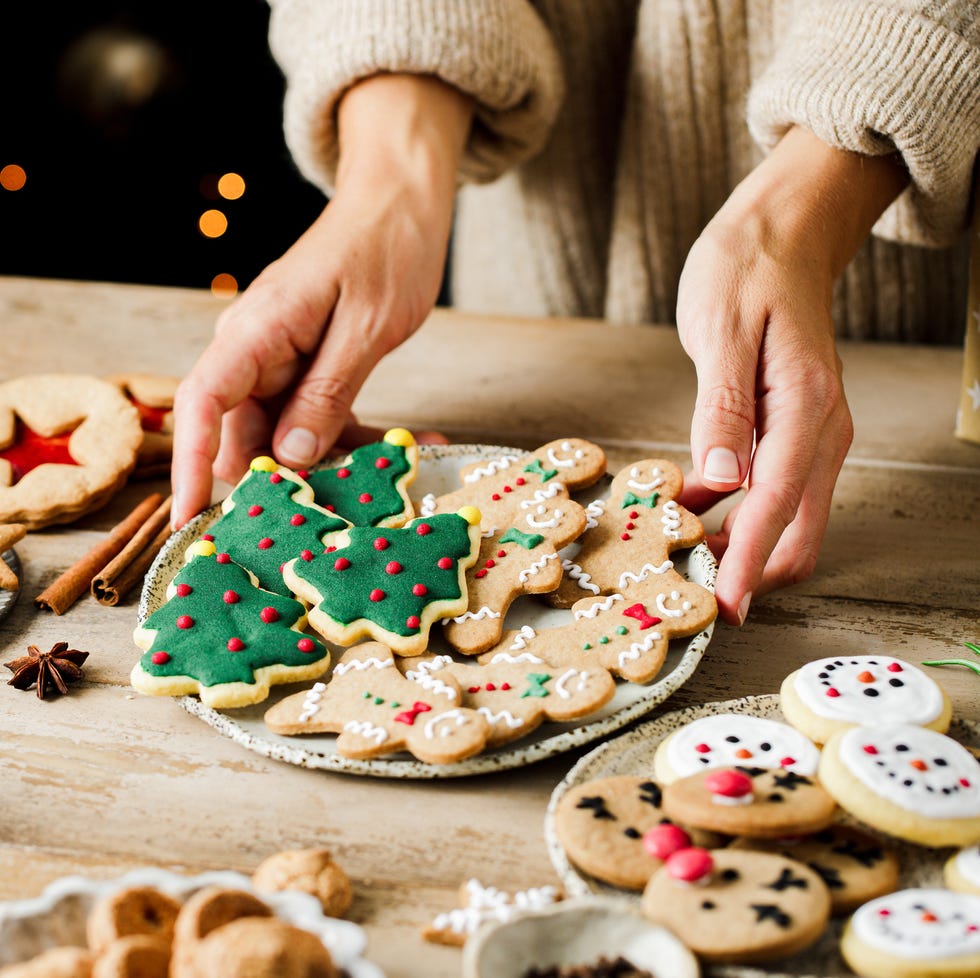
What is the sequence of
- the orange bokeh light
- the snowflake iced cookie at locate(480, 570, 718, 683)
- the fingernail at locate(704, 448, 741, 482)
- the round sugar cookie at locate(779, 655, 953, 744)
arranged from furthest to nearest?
the orange bokeh light, the fingernail at locate(704, 448, 741, 482), the snowflake iced cookie at locate(480, 570, 718, 683), the round sugar cookie at locate(779, 655, 953, 744)

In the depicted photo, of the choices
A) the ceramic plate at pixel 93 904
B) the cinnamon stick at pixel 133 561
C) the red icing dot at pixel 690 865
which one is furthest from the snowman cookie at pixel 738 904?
the cinnamon stick at pixel 133 561

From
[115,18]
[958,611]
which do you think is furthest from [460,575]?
[115,18]

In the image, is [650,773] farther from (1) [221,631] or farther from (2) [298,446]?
(2) [298,446]

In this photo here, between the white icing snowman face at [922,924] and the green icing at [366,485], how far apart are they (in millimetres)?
710

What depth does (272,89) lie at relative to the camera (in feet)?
8.84

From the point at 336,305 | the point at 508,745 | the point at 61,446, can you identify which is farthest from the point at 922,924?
the point at 61,446

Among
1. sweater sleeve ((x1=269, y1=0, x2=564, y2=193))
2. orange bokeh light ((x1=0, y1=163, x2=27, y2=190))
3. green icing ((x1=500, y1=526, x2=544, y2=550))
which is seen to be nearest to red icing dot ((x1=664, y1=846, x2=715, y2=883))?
green icing ((x1=500, y1=526, x2=544, y2=550))

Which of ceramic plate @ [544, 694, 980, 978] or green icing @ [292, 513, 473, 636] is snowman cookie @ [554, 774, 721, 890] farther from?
green icing @ [292, 513, 473, 636]

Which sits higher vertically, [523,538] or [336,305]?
[336,305]

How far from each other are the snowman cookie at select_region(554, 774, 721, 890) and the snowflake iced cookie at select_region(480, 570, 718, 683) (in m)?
0.16

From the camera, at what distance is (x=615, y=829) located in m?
0.83

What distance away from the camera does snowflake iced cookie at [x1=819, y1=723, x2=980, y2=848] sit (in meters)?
0.80

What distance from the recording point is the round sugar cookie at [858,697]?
3.01 ft

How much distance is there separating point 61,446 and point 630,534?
0.85 m
